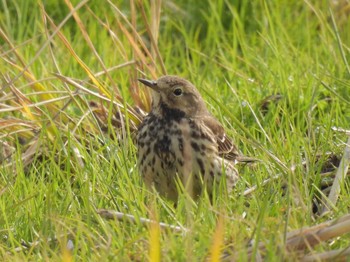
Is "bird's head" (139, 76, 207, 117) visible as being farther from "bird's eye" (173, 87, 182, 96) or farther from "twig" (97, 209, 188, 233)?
"twig" (97, 209, 188, 233)

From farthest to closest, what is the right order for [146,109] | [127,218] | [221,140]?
[146,109] → [221,140] → [127,218]

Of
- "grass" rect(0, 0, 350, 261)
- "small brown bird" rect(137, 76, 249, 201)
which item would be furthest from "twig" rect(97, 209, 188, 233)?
"small brown bird" rect(137, 76, 249, 201)

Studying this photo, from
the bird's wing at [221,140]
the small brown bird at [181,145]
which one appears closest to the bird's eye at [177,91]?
the small brown bird at [181,145]

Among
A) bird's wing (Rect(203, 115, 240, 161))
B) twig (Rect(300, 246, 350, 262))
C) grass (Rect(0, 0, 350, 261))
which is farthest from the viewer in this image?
bird's wing (Rect(203, 115, 240, 161))

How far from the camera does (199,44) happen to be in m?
7.80

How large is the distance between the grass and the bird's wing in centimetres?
10

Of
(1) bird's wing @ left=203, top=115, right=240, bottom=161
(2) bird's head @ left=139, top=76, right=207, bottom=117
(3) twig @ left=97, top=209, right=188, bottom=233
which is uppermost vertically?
(2) bird's head @ left=139, top=76, right=207, bottom=117

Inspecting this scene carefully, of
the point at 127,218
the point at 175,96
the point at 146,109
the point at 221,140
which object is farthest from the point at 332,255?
the point at 146,109

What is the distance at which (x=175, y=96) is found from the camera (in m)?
5.37

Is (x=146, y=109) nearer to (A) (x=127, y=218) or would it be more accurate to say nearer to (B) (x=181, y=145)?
(B) (x=181, y=145)

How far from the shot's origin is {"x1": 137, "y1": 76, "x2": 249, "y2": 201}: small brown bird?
499 centimetres

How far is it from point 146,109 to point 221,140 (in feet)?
3.12

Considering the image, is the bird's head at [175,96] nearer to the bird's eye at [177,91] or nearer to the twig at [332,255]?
the bird's eye at [177,91]

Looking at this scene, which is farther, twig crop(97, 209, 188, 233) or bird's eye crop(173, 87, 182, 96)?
bird's eye crop(173, 87, 182, 96)
